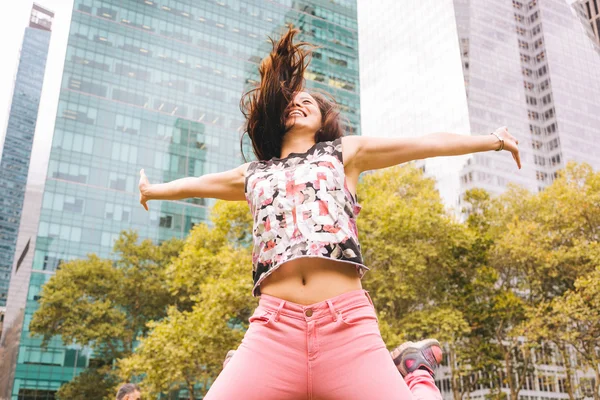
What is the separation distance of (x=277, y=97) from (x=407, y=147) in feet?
2.14

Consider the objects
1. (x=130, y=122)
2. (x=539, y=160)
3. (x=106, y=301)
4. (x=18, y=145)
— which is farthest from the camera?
(x=18, y=145)

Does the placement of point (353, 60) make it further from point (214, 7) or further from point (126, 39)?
point (126, 39)

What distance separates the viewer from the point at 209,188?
2.66 m

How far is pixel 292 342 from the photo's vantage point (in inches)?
80.8

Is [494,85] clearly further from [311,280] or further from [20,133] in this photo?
Answer: [20,133]

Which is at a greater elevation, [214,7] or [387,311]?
[214,7]

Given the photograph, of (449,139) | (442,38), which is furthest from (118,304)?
(442,38)

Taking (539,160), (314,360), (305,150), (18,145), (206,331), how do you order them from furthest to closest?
(18,145)
(539,160)
(206,331)
(305,150)
(314,360)

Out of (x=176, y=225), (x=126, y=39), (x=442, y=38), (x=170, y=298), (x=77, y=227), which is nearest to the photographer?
(x=170, y=298)

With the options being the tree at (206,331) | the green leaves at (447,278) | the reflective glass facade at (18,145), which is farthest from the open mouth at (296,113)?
the reflective glass facade at (18,145)

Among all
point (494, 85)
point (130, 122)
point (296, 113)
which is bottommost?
point (296, 113)

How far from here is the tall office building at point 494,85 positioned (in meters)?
68.6

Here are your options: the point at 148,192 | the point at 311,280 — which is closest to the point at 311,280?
the point at 311,280

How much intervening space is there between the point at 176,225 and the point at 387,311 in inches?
1372
